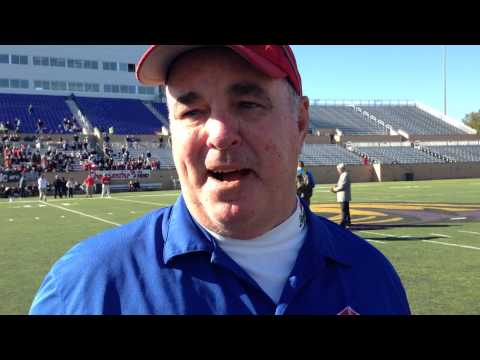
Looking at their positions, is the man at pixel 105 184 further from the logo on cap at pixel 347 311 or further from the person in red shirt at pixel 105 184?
the logo on cap at pixel 347 311

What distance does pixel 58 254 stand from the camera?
8.67 m

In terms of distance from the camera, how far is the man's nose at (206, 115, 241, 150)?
1.38 meters

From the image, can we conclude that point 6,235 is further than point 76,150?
No

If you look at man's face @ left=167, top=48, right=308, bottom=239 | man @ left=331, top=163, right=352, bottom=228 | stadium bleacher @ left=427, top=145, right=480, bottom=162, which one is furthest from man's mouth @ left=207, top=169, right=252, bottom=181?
stadium bleacher @ left=427, top=145, right=480, bottom=162

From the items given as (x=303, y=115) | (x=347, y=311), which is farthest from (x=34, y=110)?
(x=347, y=311)

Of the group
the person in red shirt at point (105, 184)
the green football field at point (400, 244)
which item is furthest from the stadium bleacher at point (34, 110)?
the green football field at point (400, 244)

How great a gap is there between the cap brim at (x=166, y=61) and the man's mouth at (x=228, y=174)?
1.00 feet

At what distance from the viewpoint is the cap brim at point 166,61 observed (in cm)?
134

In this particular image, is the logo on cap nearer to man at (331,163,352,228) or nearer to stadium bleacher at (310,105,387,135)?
man at (331,163,352,228)

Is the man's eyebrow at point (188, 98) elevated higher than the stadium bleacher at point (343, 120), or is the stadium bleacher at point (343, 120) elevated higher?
the stadium bleacher at point (343, 120)
